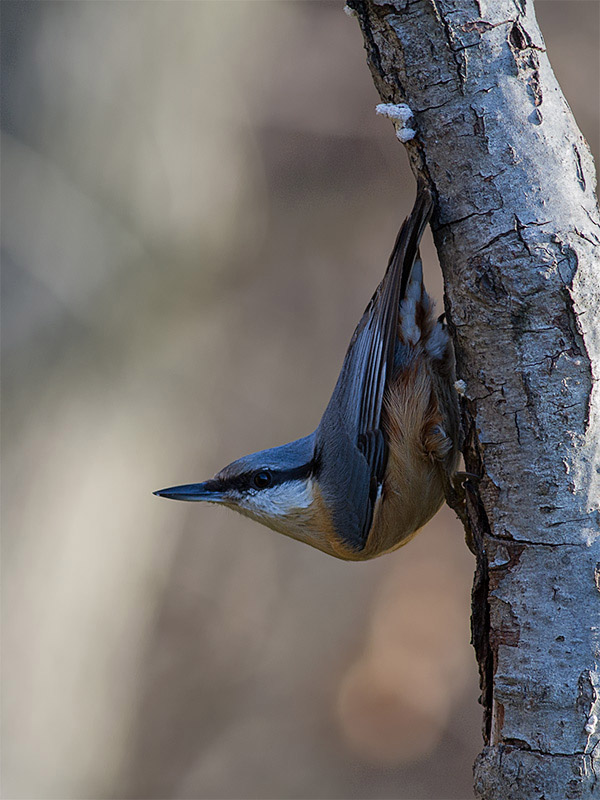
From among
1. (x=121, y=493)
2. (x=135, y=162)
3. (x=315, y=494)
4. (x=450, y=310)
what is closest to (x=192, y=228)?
(x=135, y=162)

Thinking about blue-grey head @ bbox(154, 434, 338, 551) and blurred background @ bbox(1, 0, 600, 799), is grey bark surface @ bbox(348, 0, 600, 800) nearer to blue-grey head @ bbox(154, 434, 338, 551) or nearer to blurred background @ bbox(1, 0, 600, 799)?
blue-grey head @ bbox(154, 434, 338, 551)

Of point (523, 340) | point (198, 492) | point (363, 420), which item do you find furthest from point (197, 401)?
point (523, 340)

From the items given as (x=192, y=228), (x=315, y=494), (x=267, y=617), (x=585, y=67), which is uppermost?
(x=585, y=67)

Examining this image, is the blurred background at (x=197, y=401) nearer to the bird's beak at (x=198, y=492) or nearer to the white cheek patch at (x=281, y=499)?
the bird's beak at (x=198, y=492)

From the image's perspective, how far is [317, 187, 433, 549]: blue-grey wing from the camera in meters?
2.29

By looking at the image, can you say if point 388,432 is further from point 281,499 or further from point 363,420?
point 281,499

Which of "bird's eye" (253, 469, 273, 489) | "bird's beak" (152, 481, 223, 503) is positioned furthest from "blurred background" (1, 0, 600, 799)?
"bird's eye" (253, 469, 273, 489)

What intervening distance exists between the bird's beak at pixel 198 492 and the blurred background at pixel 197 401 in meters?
1.53

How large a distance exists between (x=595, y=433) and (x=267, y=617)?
4618 millimetres

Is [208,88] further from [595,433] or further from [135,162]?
[595,433]

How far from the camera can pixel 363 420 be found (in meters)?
2.35

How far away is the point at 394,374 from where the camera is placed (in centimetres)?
235

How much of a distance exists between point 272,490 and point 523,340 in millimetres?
1129

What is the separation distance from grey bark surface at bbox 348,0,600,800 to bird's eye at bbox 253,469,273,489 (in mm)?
968
